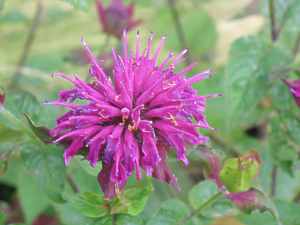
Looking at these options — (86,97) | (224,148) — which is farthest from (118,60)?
(224,148)

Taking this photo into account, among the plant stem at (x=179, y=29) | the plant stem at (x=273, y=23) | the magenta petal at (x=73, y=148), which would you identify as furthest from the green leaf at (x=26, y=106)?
the plant stem at (x=179, y=29)

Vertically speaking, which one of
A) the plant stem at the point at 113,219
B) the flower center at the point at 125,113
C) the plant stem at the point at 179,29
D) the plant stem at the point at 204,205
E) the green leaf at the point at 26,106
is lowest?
the plant stem at the point at 204,205

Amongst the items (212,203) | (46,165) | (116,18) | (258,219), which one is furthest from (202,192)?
(116,18)

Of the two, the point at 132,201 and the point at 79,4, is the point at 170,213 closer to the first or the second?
the point at 132,201

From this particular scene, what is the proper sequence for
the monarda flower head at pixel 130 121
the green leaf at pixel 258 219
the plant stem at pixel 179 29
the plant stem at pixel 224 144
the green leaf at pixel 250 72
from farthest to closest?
the plant stem at pixel 179 29, the plant stem at pixel 224 144, the green leaf at pixel 250 72, the green leaf at pixel 258 219, the monarda flower head at pixel 130 121

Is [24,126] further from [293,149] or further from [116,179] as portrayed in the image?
[293,149]

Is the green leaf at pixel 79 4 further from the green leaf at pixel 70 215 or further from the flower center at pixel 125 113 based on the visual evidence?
the green leaf at pixel 70 215
